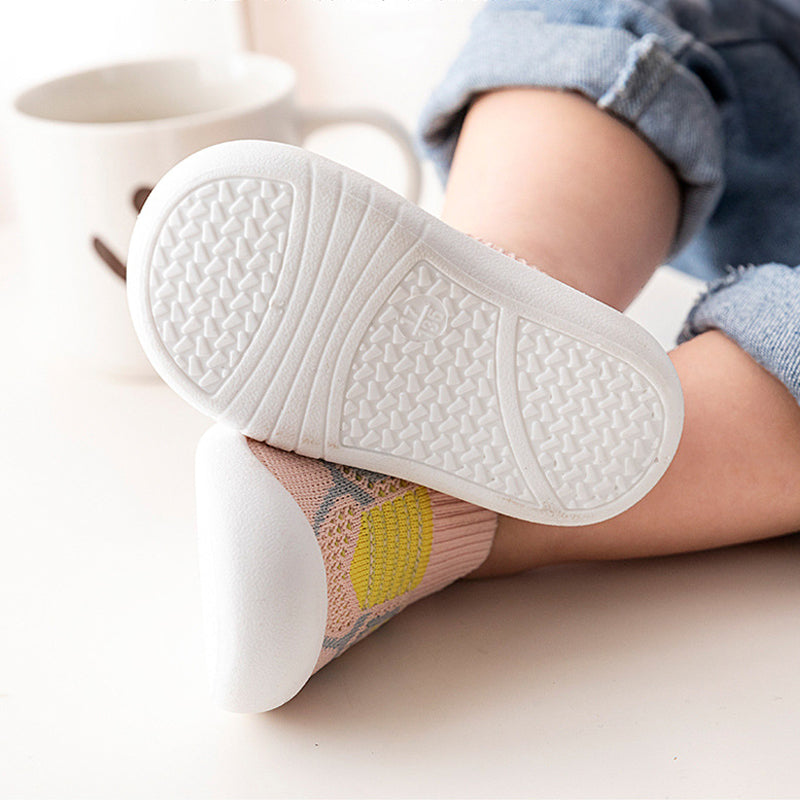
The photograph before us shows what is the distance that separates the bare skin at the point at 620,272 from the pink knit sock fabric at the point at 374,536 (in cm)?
3

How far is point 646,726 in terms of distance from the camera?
0.37m

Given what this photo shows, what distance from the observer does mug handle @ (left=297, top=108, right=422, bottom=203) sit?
0.63m

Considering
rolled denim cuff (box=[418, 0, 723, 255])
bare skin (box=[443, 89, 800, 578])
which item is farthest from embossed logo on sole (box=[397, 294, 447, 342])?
rolled denim cuff (box=[418, 0, 723, 255])

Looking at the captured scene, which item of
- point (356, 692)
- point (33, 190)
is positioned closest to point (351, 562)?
point (356, 692)

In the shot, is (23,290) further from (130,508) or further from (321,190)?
(321,190)

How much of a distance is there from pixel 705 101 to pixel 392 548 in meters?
0.33

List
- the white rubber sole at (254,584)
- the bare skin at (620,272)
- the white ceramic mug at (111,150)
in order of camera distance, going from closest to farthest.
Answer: the white rubber sole at (254,584) → the bare skin at (620,272) → the white ceramic mug at (111,150)

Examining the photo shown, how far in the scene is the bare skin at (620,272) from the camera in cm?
44

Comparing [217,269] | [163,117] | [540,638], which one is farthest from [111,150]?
[540,638]

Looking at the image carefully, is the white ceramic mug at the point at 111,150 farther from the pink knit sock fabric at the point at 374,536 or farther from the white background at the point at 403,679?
the pink knit sock fabric at the point at 374,536

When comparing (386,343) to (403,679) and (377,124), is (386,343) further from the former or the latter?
(377,124)

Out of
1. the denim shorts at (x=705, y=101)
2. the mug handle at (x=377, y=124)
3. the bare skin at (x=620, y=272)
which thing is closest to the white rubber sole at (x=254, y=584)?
the bare skin at (x=620, y=272)

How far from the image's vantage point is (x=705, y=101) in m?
0.57

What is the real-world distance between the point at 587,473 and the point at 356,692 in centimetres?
12
